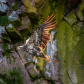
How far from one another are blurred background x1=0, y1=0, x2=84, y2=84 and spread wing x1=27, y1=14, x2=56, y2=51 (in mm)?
850

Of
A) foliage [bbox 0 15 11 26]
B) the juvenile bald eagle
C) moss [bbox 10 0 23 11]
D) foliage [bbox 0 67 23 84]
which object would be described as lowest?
foliage [bbox 0 67 23 84]

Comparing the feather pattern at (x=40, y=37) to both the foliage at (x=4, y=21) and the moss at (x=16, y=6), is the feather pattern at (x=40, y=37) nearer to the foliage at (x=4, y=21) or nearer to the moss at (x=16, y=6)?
the foliage at (x=4, y=21)

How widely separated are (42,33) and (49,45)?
3.22ft

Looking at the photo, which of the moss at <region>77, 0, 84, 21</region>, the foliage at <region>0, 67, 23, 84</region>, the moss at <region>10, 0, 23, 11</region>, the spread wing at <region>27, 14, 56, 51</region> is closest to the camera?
the spread wing at <region>27, 14, 56, 51</region>

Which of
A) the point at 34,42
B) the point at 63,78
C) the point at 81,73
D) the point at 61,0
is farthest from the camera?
the point at 61,0

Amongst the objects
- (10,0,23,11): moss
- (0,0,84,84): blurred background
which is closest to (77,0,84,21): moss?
(0,0,84,84): blurred background

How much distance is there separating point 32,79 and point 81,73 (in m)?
1.10

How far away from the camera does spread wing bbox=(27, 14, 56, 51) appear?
1304 millimetres

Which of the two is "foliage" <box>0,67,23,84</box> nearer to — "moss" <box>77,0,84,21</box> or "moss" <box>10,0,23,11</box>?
"moss" <box>10,0,23,11</box>

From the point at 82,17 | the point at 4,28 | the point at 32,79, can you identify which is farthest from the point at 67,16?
the point at 32,79

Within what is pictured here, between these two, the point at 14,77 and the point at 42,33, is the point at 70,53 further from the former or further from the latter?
the point at 14,77

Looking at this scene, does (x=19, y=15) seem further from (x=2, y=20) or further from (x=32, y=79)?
(x=32, y=79)

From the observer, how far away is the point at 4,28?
209 centimetres

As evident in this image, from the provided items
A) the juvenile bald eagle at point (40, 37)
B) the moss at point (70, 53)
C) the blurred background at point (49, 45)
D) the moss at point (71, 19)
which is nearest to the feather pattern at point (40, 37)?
the juvenile bald eagle at point (40, 37)
